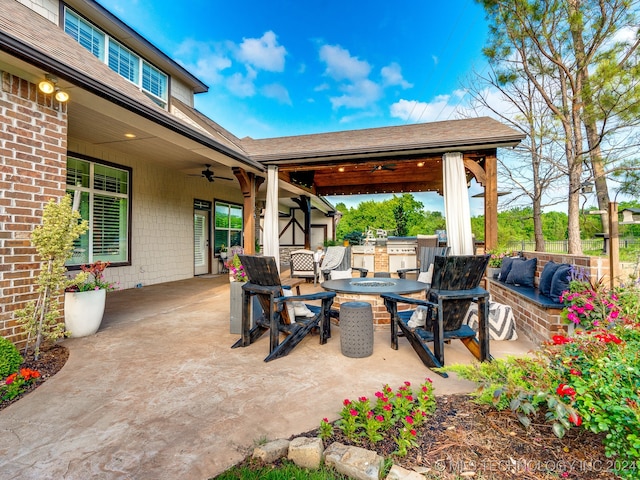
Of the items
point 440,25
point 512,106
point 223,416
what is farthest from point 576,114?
point 223,416

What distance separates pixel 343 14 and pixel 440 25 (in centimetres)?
355

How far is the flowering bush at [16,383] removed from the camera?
2.25 m

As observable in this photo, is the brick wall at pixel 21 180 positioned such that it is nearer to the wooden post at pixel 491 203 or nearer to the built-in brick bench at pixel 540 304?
the built-in brick bench at pixel 540 304

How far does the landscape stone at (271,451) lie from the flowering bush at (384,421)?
0.69ft

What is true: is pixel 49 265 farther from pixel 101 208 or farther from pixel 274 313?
pixel 101 208

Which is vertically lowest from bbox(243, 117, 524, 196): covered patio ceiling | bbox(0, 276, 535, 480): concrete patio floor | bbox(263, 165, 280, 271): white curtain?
bbox(0, 276, 535, 480): concrete patio floor

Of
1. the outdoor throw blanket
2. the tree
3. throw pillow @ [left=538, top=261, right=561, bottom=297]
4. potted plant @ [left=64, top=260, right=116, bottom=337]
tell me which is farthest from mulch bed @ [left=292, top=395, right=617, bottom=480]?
the tree

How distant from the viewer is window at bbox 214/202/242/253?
1016 cm

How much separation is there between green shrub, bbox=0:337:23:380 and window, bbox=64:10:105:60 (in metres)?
5.86

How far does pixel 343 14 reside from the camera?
11055 millimetres

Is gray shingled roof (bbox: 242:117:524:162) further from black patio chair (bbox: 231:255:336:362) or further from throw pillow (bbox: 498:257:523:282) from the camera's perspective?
black patio chair (bbox: 231:255:336:362)

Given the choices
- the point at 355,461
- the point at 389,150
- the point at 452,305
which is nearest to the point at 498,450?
the point at 355,461

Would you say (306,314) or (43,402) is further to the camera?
(306,314)

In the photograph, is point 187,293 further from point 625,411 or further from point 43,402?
point 625,411
